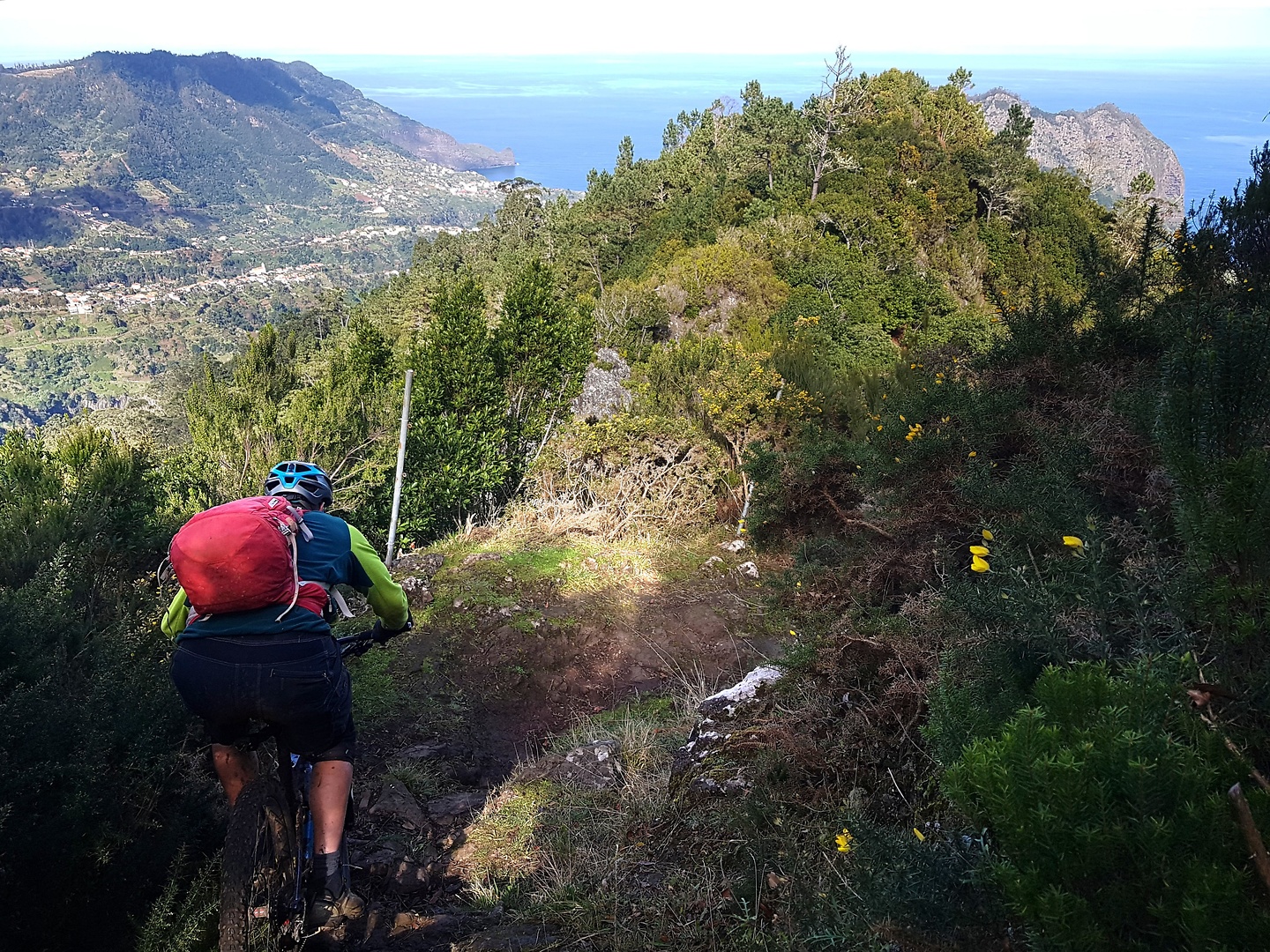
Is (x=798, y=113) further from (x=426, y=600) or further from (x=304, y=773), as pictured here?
(x=304, y=773)

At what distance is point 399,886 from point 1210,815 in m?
3.11

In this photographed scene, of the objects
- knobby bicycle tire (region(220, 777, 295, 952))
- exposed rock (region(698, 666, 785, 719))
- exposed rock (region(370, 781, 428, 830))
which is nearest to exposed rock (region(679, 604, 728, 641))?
exposed rock (region(698, 666, 785, 719))

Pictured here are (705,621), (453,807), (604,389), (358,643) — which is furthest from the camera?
(604,389)

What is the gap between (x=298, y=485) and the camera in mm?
2732

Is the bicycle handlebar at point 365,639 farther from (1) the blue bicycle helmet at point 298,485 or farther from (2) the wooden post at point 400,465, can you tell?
(2) the wooden post at point 400,465

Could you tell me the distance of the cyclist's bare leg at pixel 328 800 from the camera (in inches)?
102

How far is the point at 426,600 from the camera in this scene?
6742 mm

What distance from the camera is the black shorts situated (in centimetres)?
234

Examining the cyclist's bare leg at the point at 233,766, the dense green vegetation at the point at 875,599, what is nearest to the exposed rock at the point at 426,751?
the dense green vegetation at the point at 875,599

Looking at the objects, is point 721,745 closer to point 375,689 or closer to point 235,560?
point 235,560

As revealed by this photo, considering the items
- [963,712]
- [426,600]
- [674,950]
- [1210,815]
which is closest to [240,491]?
[426,600]

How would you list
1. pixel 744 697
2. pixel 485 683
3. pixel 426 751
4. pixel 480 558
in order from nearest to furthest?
1. pixel 744 697
2. pixel 426 751
3. pixel 485 683
4. pixel 480 558

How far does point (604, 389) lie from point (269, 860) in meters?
12.0

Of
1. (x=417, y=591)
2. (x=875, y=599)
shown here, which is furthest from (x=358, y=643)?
(x=417, y=591)
